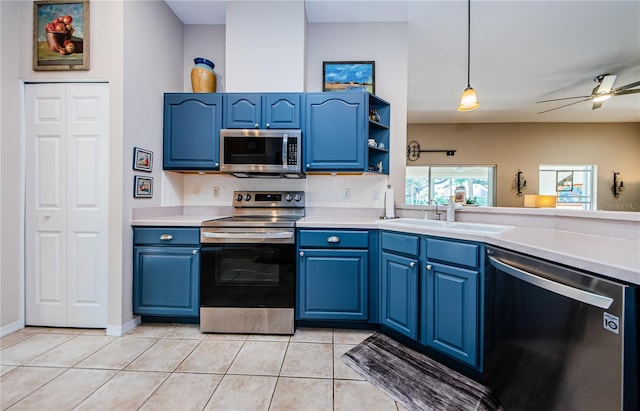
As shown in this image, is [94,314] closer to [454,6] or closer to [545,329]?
[545,329]

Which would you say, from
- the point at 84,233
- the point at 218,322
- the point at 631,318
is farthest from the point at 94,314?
the point at 631,318

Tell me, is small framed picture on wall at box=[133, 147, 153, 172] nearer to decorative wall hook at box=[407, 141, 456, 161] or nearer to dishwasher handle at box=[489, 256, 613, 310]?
dishwasher handle at box=[489, 256, 613, 310]

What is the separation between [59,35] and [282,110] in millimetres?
1810

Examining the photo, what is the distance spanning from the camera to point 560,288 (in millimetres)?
1016

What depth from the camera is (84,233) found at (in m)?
2.12

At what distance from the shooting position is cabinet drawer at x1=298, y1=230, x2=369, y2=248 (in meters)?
2.14

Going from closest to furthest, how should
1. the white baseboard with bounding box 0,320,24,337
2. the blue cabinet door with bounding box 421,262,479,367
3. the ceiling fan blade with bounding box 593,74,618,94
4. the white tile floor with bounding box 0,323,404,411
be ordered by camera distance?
the white tile floor with bounding box 0,323,404,411, the blue cabinet door with bounding box 421,262,479,367, the white baseboard with bounding box 0,320,24,337, the ceiling fan blade with bounding box 593,74,618,94

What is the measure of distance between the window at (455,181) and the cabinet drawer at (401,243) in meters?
4.46

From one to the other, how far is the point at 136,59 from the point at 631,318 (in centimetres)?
325

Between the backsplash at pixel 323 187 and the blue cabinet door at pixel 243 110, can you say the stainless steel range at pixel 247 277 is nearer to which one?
the backsplash at pixel 323 187

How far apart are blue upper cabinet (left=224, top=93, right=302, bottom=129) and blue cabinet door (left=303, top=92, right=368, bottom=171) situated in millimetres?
138

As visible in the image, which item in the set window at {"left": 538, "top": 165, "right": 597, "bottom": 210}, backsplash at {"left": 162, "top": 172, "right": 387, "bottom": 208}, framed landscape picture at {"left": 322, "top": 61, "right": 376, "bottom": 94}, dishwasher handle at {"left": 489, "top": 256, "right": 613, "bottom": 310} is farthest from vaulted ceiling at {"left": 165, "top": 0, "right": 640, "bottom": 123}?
dishwasher handle at {"left": 489, "top": 256, "right": 613, "bottom": 310}

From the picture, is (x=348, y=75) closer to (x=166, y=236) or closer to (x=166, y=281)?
(x=166, y=236)

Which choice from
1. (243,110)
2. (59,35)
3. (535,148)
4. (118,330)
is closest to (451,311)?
(243,110)
